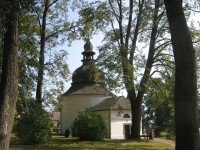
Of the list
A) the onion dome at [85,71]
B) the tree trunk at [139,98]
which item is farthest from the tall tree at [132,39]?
the onion dome at [85,71]

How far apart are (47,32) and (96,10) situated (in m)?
5.61

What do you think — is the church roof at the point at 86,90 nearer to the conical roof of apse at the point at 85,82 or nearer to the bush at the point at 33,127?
the conical roof of apse at the point at 85,82

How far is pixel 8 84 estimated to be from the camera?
370 inches

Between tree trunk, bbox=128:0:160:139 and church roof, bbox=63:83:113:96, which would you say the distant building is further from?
tree trunk, bbox=128:0:160:139

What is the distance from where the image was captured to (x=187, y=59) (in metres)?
9.64

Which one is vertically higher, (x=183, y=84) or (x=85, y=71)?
(x=85, y=71)

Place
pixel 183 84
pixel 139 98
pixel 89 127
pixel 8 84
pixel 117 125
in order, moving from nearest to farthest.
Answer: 1. pixel 8 84
2. pixel 183 84
3. pixel 89 127
4. pixel 139 98
5. pixel 117 125

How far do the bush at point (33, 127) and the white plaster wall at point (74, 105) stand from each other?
1994 centimetres

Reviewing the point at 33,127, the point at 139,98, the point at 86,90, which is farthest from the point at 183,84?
the point at 86,90

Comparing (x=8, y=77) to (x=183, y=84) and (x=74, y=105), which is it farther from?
(x=74, y=105)

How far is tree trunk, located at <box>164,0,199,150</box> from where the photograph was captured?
9.23m

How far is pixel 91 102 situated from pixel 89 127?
1644 cm

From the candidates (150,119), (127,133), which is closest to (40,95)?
(127,133)

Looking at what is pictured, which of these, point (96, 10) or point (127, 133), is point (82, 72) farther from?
point (96, 10)
